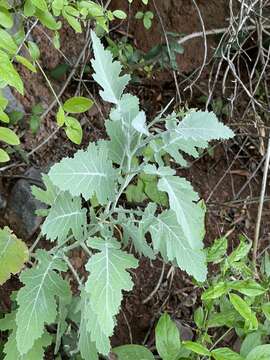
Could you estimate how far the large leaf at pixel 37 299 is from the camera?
1.54 metres

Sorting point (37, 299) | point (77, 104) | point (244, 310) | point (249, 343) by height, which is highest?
point (77, 104)

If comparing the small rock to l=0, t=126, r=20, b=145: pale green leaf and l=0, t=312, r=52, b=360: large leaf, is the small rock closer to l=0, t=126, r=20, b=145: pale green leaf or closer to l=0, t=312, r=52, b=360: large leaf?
l=0, t=312, r=52, b=360: large leaf

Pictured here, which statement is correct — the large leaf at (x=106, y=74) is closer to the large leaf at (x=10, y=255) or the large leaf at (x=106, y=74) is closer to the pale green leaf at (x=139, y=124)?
the pale green leaf at (x=139, y=124)

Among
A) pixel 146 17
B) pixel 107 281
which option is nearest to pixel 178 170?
pixel 146 17

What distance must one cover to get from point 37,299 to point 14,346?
0.74 ft

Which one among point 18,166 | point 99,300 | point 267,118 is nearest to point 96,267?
point 99,300

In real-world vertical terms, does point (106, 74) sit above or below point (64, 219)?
above

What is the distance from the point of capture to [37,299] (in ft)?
5.15

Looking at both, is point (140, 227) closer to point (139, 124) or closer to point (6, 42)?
point (139, 124)

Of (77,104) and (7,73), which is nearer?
(7,73)

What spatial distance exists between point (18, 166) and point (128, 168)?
118 centimetres

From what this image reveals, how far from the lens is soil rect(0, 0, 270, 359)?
253 centimetres

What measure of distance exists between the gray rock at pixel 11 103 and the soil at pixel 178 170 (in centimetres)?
6

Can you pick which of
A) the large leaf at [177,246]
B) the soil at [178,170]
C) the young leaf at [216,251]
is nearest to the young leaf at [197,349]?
the young leaf at [216,251]
